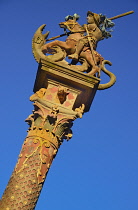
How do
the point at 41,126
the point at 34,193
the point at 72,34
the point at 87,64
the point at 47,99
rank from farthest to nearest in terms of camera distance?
the point at 72,34 < the point at 87,64 < the point at 47,99 < the point at 41,126 < the point at 34,193

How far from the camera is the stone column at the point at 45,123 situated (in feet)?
22.7

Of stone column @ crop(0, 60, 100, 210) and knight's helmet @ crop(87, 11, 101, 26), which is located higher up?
knight's helmet @ crop(87, 11, 101, 26)

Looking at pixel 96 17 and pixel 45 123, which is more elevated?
pixel 96 17

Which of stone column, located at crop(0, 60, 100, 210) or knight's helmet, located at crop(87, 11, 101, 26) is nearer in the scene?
stone column, located at crop(0, 60, 100, 210)

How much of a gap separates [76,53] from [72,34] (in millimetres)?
894

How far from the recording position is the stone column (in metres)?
6.92

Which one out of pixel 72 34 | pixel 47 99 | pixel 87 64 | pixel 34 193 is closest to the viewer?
pixel 34 193

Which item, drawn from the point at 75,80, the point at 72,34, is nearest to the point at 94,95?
the point at 75,80

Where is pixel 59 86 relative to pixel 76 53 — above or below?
below

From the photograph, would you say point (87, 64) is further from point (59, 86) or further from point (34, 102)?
point (34, 102)

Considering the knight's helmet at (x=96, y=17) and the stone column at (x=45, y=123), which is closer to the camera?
the stone column at (x=45, y=123)

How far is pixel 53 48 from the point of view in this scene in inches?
366

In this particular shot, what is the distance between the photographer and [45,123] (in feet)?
25.6

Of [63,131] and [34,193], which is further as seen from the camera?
[63,131]
